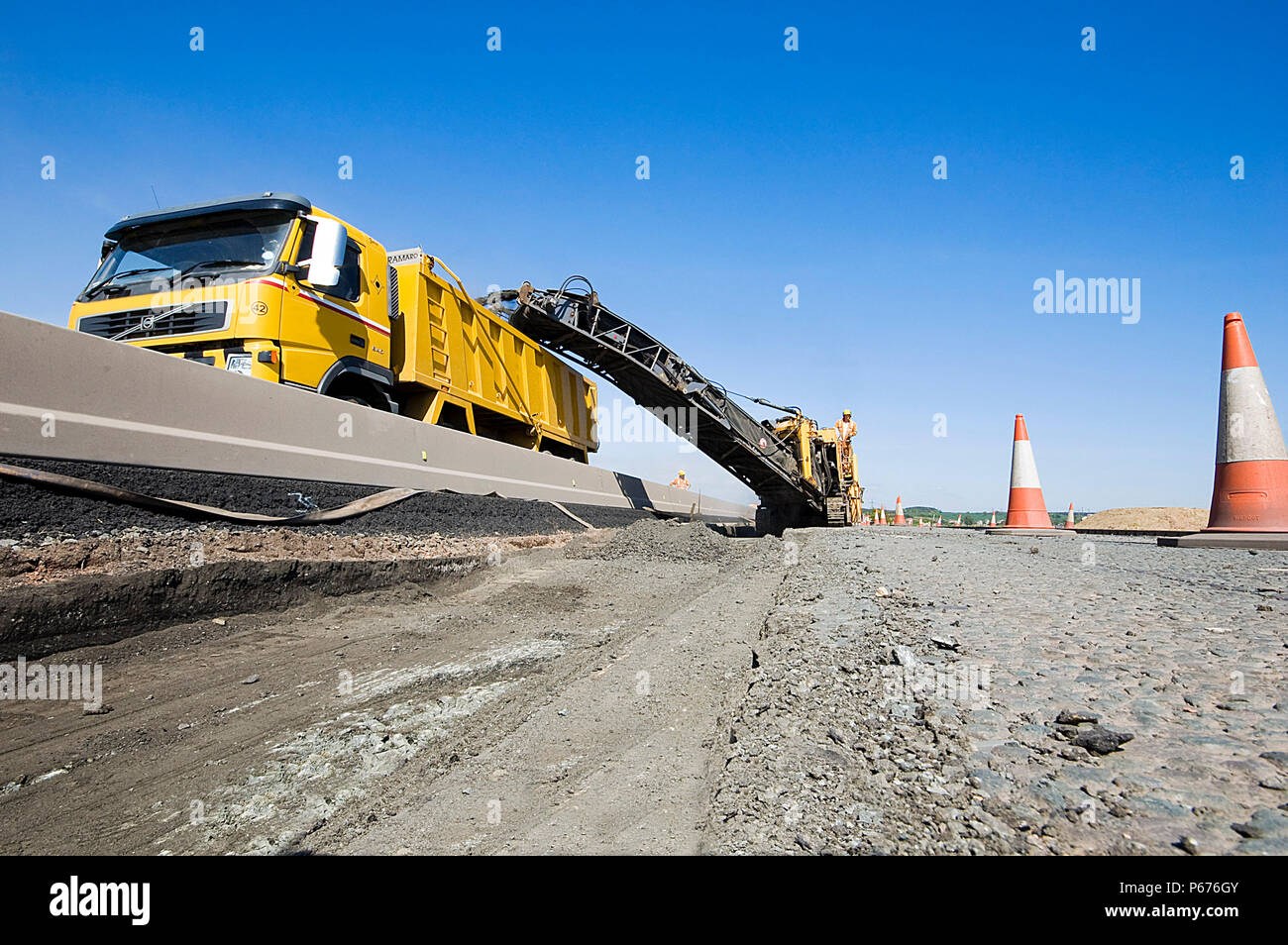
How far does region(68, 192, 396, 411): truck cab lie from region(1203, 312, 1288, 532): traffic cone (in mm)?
9003

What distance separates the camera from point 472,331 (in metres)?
9.21

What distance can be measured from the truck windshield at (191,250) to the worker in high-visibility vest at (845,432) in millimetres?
12776

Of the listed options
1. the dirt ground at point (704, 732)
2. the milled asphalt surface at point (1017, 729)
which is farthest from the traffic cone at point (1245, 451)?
the milled asphalt surface at point (1017, 729)

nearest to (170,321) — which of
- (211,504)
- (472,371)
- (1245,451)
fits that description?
(211,504)

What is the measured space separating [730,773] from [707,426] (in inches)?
451

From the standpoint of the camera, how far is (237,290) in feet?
17.6

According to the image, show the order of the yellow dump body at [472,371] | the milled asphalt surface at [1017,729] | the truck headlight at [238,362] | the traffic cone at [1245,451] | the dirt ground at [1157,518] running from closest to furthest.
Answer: the milled asphalt surface at [1017,729]
the truck headlight at [238,362]
the traffic cone at [1245,451]
the yellow dump body at [472,371]
the dirt ground at [1157,518]

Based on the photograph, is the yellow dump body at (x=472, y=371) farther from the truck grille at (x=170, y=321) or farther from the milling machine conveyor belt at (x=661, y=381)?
the truck grille at (x=170, y=321)

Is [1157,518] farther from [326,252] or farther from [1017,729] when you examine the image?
[326,252]

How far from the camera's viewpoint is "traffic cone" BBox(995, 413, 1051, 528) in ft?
38.8

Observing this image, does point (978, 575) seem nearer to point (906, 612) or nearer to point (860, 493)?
point (906, 612)

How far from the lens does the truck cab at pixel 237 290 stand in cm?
538

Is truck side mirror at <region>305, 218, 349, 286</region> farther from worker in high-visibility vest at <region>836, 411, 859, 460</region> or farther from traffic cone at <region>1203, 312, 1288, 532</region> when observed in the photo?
worker in high-visibility vest at <region>836, 411, 859, 460</region>
